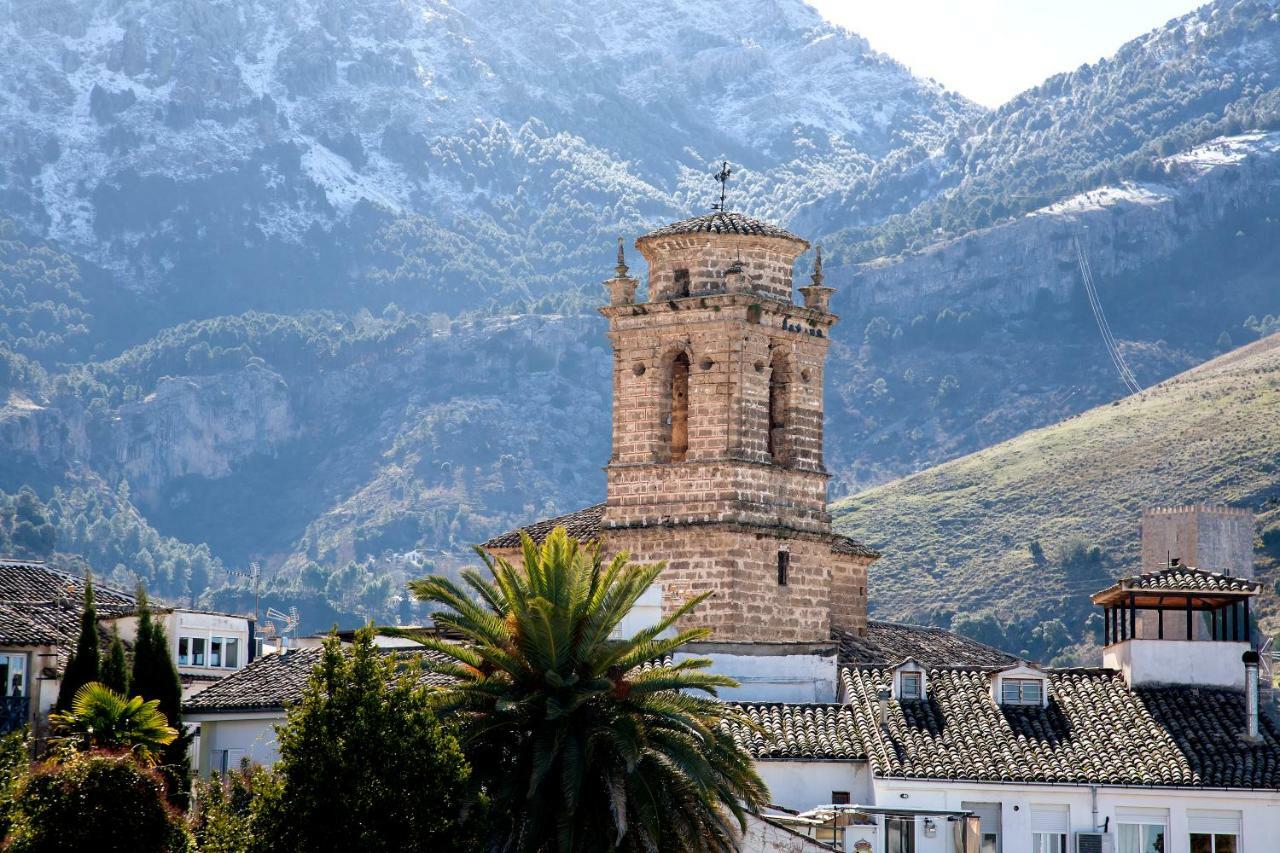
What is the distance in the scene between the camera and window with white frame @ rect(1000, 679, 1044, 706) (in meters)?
52.7

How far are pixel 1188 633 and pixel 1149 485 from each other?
11505 centimetres

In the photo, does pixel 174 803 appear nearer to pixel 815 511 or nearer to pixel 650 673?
pixel 650 673

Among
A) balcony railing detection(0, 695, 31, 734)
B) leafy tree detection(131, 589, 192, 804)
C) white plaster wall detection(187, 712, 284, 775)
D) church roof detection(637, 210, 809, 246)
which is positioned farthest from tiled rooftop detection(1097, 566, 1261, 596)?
balcony railing detection(0, 695, 31, 734)

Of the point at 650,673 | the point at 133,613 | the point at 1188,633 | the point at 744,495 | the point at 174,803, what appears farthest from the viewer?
the point at 133,613

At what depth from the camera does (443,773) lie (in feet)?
127

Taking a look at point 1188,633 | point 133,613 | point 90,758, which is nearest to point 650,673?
point 90,758

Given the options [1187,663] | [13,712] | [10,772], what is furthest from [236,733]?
[1187,663]

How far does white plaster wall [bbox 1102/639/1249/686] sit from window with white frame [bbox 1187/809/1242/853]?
5000 millimetres

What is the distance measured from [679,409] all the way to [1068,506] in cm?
11739

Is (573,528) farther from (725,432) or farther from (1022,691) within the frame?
(1022,691)

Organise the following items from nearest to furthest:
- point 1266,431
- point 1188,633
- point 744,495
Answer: point 1188,633, point 744,495, point 1266,431

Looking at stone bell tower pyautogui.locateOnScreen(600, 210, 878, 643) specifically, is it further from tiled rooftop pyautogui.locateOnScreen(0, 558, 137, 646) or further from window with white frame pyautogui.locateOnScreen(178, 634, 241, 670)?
window with white frame pyautogui.locateOnScreen(178, 634, 241, 670)

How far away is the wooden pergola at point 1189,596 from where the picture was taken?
55.0 metres

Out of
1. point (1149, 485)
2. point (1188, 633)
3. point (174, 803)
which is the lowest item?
point (174, 803)
